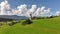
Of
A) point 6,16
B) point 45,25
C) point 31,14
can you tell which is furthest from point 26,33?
point 6,16

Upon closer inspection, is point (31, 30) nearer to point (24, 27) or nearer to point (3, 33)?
point (24, 27)

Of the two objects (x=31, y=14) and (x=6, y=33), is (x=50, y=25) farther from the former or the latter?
(x=6, y=33)

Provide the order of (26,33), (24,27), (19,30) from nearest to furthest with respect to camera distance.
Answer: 1. (26,33)
2. (19,30)
3. (24,27)

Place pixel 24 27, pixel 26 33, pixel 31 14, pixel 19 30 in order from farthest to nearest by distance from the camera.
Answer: pixel 31 14
pixel 24 27
pixel 19 30
pixel 26 33

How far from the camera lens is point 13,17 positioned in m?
42.7

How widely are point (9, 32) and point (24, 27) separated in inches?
164

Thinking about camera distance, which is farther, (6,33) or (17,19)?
(17,19)

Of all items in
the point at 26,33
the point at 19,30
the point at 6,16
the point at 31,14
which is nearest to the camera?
the point at 26,33

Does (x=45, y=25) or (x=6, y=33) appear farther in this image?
(x=45, y=25)

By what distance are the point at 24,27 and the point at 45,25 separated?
473cm

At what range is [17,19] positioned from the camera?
1639 inches

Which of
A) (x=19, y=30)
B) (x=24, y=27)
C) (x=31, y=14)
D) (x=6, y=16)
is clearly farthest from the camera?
(x=6, y=16)

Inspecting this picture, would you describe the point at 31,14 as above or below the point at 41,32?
above

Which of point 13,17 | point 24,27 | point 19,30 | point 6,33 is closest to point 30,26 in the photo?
point 24,27
